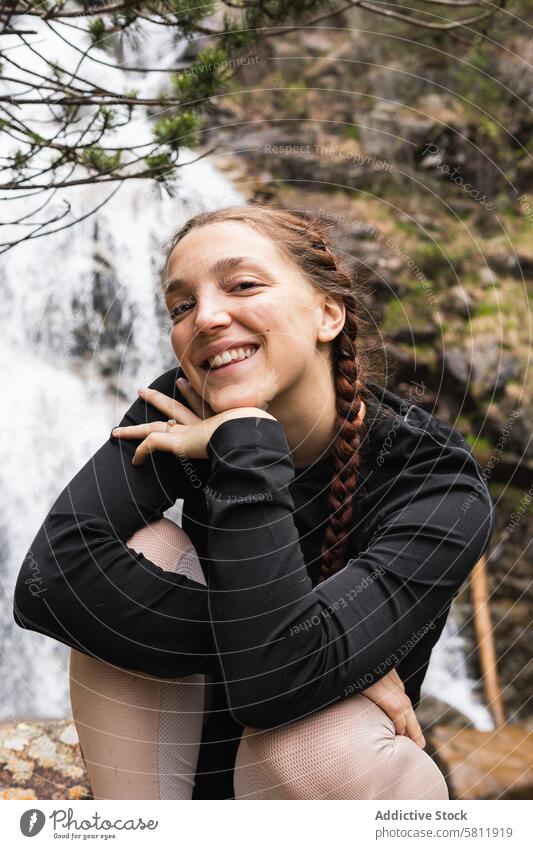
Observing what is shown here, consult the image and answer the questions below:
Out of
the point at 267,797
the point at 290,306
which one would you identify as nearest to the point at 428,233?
the point at 290,306

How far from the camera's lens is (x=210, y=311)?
103cm

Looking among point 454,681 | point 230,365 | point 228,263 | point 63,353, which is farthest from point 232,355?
point 454,681

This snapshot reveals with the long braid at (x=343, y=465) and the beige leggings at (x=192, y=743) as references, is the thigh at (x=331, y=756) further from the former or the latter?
the long braid at (x=343, y=465)

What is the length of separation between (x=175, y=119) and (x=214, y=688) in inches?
34.5

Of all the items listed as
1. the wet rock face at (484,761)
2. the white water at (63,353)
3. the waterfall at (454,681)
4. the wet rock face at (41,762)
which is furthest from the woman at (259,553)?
the waterfall at (454,681)

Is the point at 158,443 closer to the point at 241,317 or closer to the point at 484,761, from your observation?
the point at 241,317

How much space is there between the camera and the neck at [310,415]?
110 cm

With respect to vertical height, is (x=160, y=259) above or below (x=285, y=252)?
above

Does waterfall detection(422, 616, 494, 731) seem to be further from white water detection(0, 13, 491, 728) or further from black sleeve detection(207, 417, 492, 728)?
black sleeve detection(207, 417, 492, 728)

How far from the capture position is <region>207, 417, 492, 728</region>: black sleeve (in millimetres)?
874

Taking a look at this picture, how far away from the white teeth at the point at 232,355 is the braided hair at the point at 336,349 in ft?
0.51

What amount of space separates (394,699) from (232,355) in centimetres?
46

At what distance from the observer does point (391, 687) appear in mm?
992
